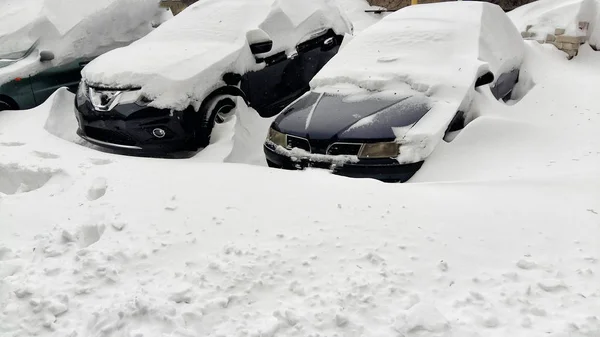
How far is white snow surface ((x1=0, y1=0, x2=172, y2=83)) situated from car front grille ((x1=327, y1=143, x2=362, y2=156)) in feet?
15.2

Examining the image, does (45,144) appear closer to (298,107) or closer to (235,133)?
(235,133)

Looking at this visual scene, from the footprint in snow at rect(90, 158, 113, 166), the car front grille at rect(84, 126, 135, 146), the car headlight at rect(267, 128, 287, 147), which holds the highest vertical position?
the car headlight at rect(267, 128, 287, 147)

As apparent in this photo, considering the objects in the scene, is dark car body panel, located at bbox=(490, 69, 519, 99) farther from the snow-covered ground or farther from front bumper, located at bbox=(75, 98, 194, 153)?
front bumper, located at bbox=(75, 98, 194, 153)

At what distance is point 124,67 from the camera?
17.6 feet

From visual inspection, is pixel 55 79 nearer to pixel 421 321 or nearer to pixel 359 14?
pixel 421 321

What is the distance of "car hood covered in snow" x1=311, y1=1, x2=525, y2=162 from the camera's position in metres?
4.39

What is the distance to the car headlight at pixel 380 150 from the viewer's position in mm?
3996

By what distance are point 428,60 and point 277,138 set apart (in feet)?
5.71

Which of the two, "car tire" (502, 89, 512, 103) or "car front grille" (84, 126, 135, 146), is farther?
"car tire" (502, 89, 512, 103)

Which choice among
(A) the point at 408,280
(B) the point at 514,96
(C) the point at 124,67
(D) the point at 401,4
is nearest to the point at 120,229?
(A) the point at 408,280

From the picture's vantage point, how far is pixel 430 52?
5.16 m

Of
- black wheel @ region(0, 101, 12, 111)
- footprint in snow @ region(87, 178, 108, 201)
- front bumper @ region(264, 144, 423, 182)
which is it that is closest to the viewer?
footprint in snow @ region(87, 178, 108, 201)

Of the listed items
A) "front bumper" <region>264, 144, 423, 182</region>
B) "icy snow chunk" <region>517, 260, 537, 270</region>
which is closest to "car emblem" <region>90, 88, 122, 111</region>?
"front bumper" <region>264, 144, 423, 182</region>

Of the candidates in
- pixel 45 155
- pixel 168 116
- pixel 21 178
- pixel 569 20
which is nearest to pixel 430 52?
pixel 168 116
